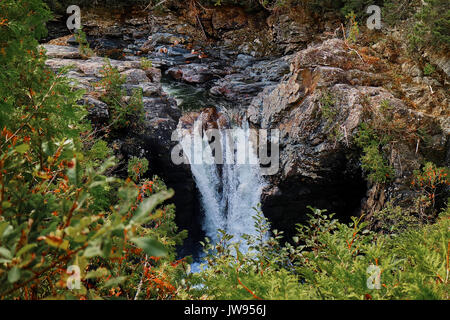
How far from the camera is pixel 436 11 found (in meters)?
5.81

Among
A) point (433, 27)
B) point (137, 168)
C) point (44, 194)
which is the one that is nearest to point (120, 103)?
point (137, 168)

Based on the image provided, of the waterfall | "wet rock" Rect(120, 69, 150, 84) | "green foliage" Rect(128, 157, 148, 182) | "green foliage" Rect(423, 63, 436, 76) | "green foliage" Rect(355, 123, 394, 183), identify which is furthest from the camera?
"wet rock" Rect(120, 69, 150, 84)

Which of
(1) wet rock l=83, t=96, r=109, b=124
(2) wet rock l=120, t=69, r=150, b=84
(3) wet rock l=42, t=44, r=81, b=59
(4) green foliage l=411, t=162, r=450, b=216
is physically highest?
(3) wet rock l=42, t=44, r=81, b=59

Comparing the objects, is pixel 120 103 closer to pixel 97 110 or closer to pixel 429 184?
pixel 97 110

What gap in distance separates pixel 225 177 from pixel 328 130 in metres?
3.06

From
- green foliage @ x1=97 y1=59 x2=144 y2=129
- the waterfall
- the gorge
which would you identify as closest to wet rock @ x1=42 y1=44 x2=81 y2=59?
the gorge

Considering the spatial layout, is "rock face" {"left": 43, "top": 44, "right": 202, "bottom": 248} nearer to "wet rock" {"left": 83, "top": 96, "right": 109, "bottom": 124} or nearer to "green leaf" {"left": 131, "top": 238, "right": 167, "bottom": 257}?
"wet rock" {"left": 83, "top": 96, "right": 109, "bottom": 124}

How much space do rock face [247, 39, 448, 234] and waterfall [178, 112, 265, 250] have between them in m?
0.78

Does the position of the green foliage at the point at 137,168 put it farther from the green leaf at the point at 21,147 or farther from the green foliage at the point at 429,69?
the green foliage at the point at 429,69

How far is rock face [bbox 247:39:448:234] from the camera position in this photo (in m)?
5.04

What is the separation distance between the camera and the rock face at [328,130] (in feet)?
16.5

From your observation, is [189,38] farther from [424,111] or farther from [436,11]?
[424,111]

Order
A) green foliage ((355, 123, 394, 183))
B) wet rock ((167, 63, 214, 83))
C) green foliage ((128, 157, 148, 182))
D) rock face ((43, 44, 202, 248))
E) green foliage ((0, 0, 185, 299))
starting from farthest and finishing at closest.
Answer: wet rock ((167, 63, 214, 83))
rock face ((43, 44, 202, 248))
green foliage ((355, 123, 394, 183))
green foliage ((128, 157, 148, 182))
green foliage ((0, 0, 185, 299))

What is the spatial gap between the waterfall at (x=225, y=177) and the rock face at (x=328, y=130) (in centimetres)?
78
